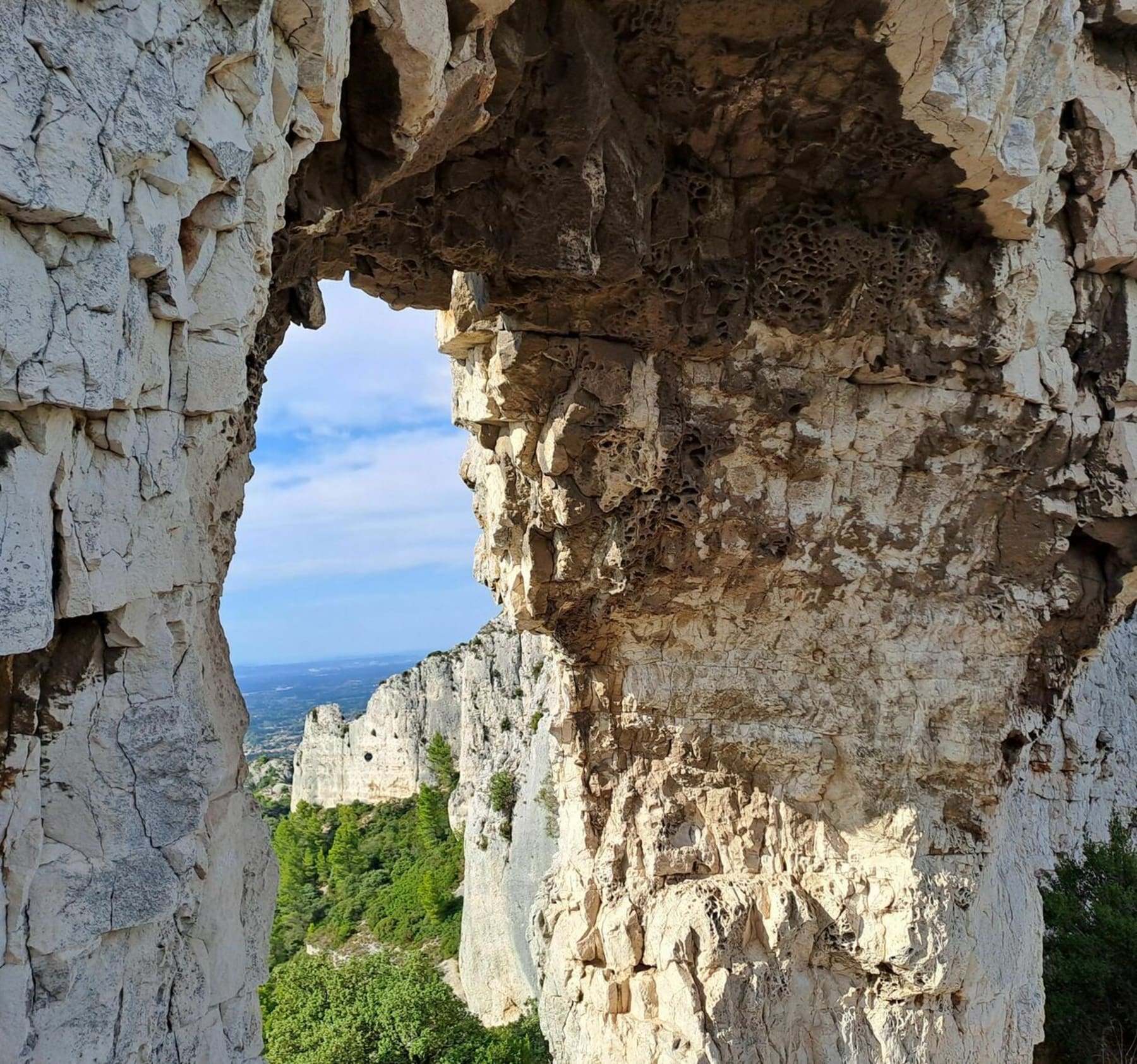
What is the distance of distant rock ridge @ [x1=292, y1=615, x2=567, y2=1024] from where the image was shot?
58.2 feet

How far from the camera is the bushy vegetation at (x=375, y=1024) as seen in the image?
11.2 metres

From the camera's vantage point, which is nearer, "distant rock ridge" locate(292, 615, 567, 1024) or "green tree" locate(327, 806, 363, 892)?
"distant rock ridge" locate(292, 615, 567, 1024)

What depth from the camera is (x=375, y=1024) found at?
11695 mm

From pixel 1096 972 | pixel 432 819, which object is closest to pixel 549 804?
pixel 1096 972

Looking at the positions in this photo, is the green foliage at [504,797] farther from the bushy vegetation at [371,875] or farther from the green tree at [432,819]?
the green tree at [432,819]

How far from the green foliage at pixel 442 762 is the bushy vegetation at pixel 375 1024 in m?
15.7

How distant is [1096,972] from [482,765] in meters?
15.8

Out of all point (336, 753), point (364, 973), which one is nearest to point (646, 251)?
point (364, 973)

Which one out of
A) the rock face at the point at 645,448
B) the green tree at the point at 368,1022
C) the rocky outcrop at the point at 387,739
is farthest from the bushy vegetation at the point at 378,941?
the rock face at the point at 645,448

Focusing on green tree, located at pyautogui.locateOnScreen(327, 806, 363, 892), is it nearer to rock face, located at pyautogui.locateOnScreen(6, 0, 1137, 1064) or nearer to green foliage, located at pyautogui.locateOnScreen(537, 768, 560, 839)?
green foliage, located at pyautogui.locateOnScreen(537, 768, 560, 839)

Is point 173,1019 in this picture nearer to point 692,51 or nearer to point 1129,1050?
point 692,51

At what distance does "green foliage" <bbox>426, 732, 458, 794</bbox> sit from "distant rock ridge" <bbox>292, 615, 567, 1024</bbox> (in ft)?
0.73

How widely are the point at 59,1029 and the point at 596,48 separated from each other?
5870 millimetres

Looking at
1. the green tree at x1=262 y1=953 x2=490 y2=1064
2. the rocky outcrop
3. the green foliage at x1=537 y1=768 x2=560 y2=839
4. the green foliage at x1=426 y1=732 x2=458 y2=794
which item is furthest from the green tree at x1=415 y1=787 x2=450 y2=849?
the green tree at x1=262 y1=953 x2=490 y2=1064
